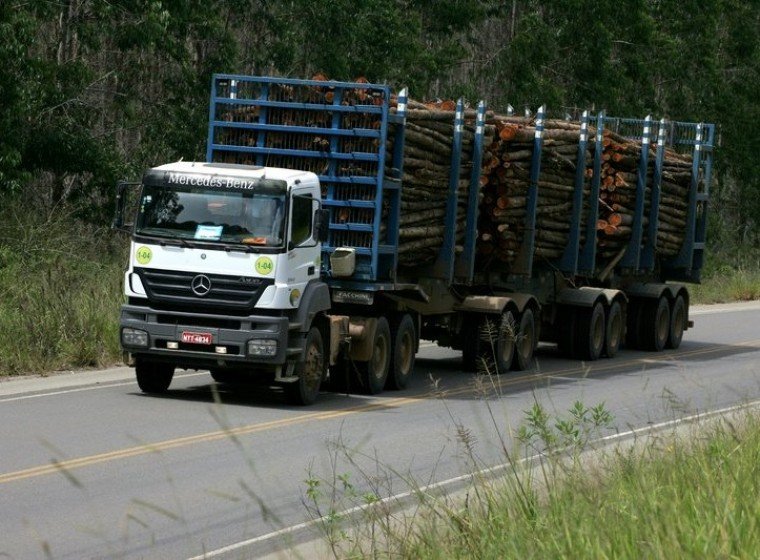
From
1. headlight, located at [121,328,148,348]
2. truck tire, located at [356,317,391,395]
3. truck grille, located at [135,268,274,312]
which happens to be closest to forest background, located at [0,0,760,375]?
headlight, located at [121,328,148,348]

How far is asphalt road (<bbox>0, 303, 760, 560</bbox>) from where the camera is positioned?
10.2 metres

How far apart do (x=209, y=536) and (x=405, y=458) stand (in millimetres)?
3903

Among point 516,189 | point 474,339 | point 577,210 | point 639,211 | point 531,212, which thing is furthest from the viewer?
point 639,211

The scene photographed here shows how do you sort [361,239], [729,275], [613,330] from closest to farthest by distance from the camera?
[361,239], [613,330], [729,275]

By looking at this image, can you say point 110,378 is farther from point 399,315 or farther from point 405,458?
point 405,458

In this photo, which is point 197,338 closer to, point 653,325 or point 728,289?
point 653,325

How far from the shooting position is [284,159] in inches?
750

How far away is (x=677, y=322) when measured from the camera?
28438 millimetres

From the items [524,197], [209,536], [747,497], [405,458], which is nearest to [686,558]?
[747,497]

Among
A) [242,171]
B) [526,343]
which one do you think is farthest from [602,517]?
[526,343]

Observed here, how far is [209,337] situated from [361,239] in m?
2.60

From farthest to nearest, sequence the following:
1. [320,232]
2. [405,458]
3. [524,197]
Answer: [524,197] < [320,232] < [405,458]

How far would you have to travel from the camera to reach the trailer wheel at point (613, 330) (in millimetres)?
25844

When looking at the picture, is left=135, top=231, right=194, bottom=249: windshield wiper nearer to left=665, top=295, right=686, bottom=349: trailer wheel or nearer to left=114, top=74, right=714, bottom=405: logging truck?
left=114, top=74, right=714, bottom=405: logging truck
